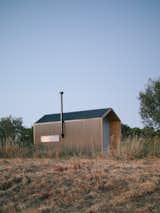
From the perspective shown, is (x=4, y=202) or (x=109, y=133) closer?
(x=4, y=202)

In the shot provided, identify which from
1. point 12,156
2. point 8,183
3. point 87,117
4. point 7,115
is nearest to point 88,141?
point 87,117

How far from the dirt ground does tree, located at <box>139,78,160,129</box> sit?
11625 millimetres

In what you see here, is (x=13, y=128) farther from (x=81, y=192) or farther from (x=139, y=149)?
(x=81, y=192)

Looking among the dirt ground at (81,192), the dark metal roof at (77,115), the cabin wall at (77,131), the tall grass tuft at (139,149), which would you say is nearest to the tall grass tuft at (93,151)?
the tall grass tuft at (139,149)

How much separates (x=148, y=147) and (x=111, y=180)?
3782 millimetres

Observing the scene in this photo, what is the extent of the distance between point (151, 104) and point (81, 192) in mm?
12877

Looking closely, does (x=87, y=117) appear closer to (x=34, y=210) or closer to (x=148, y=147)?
(x=148, y=147)

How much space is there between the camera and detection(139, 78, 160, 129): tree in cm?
1531

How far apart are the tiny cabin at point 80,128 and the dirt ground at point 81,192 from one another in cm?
968

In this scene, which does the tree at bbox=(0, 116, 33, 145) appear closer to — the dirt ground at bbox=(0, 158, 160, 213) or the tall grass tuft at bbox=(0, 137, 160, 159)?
the tall grass tuft at bbox=(0, 137, 160, 159)

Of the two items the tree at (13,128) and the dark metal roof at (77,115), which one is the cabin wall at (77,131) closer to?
the dark metal roof at (77,115)

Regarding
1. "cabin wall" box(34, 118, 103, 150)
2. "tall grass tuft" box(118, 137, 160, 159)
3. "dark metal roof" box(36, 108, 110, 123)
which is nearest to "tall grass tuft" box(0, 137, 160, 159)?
"tall grass tuft" box(118, 137, 160, 159)

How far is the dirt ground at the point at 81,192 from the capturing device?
112 inches

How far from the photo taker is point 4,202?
A: 3244 mm
